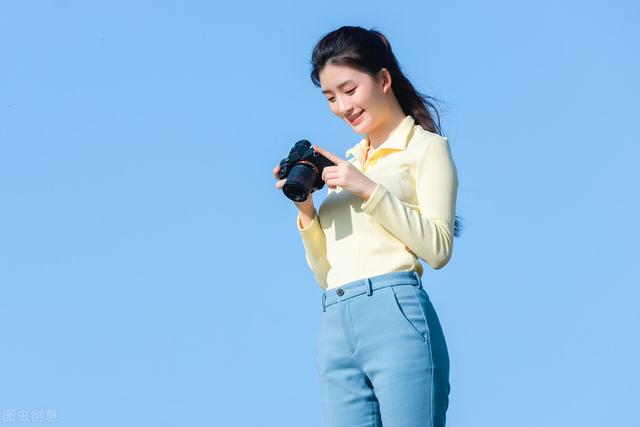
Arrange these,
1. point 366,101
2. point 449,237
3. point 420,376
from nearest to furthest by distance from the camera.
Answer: point 420,376, point 449,237, point 366,101

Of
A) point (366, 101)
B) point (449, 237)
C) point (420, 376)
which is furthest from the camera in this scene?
point (366, 101)

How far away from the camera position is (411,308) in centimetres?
320

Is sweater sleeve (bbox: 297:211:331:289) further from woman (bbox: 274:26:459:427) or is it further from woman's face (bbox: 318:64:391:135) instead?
woman's face (bbox: 318:64:391:135)

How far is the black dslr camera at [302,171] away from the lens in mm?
3371

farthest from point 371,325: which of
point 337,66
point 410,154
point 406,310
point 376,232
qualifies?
point 337,66

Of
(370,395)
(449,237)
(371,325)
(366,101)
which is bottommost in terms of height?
(370,395)

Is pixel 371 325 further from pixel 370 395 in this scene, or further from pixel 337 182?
pixel 337 182

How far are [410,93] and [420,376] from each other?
1129 millimetres

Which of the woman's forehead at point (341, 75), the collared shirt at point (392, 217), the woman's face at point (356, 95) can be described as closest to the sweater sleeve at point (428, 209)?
the collared shirt at point (392, 217)

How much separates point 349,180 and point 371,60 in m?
0.55

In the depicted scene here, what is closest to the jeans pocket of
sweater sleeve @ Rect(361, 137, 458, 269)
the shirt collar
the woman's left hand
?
sweater sleeve @ Rect(361, 137, 458, 269)

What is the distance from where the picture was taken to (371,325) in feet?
10.5

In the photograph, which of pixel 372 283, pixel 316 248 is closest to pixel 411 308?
pixel 372 283

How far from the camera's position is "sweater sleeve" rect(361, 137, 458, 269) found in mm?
3240
